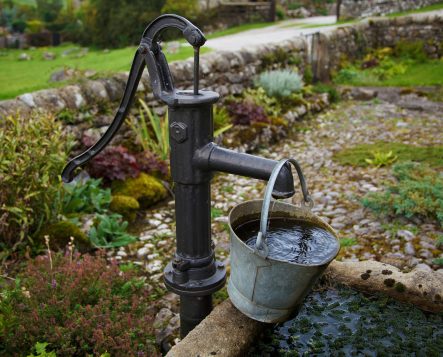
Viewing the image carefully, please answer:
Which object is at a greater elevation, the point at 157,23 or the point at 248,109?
the point at 157,23

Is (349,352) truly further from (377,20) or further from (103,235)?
(377,20)

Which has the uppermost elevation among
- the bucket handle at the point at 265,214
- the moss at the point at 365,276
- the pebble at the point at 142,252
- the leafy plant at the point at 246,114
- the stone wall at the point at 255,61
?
the bucket handle at the point at 265,214

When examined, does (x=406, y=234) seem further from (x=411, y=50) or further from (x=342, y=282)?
(x=411, y=50)

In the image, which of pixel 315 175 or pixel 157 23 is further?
pixel 315 175

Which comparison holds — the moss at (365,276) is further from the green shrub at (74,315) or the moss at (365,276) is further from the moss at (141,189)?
the moss at (141,189)

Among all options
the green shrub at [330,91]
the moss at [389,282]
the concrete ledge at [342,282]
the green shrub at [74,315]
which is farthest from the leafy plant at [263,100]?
the moss at [389,282]

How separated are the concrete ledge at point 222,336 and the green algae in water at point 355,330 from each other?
95 millimetres

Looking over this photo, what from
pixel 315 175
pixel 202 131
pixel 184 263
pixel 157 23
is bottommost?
pixel 315 175

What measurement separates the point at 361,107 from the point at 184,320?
715cm

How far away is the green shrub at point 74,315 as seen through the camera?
2262mm

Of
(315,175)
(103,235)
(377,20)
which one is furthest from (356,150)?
(377,20)

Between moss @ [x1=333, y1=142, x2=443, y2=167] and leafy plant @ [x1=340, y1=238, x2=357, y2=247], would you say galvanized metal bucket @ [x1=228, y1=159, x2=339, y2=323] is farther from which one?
moss @ [x1=333, y1=142, x2=443, y2=167]

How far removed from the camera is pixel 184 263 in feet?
6.23

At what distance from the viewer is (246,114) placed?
668 cm
